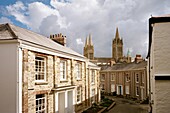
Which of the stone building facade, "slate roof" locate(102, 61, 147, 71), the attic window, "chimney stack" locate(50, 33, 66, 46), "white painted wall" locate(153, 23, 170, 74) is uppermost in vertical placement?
"chimney stack" locate(50, 33, 66, 46)

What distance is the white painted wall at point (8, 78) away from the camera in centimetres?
1112

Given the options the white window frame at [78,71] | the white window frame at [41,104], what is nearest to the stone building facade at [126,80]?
the white window frame at [78,71]

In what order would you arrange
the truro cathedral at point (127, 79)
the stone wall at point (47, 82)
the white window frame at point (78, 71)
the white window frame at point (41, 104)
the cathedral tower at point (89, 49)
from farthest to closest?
the cathedral tower at point (89, 49) → the truro cathedral at point (127, 79) → the white window frame at point (78, 71) → the white window frame at point (41, 104) → the stone wall at point (47, 82)

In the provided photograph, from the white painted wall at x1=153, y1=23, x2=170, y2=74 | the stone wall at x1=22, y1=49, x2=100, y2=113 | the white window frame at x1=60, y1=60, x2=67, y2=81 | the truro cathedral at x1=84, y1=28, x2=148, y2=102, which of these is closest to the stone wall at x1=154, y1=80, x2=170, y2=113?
the white painted wall at x1=153, y1=23, x2=170, y2=74

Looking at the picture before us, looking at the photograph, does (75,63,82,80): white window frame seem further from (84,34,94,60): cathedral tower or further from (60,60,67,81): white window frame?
(84,34,94,60): cathedral tower

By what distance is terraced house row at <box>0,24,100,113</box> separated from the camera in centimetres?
1117

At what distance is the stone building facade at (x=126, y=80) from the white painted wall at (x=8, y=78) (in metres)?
26.5

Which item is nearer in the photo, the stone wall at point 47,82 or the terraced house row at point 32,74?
the terraced house row at point 32,74

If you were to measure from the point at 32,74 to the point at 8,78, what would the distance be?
1607 millimetres

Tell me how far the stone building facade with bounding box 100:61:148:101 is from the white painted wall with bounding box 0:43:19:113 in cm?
2650

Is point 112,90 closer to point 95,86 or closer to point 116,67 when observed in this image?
point 116,67

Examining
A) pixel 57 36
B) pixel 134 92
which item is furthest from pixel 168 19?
pixel 134 92

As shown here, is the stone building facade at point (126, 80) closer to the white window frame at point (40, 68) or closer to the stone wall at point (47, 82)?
the stone wall at point (47, 82)

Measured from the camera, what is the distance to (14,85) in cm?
1111
